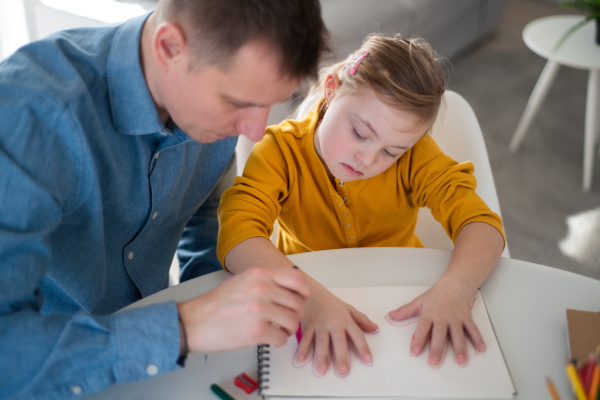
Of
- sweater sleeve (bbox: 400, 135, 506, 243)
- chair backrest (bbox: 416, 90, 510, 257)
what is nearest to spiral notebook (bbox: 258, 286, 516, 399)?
sweater sleeve (bbox: 400, 135, 506, 243)

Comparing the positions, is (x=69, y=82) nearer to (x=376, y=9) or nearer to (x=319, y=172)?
(x=319, y=172)

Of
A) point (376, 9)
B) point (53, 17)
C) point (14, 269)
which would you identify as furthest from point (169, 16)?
point (376, 9)

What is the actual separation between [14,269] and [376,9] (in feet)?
7.34

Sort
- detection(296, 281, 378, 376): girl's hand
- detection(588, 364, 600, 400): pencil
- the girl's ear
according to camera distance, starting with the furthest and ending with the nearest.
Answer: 1. the girl's ear
2. detection(296, 281, 378, 376): girl's hand
3. detection(588, 364, 600, 400): pencil

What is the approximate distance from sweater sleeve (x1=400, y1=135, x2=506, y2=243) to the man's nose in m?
0.40

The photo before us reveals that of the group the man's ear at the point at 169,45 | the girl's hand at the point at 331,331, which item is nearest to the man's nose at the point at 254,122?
the man's ear at the point at 169,45

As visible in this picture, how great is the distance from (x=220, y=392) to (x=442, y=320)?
0.31 m

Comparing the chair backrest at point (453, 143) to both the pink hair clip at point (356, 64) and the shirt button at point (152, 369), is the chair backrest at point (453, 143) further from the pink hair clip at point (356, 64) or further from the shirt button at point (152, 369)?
the shirt button at point (152, 369)

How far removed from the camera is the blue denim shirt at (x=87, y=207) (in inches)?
25.7

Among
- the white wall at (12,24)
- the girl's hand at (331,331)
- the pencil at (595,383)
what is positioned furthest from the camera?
the white wall at (12,24)

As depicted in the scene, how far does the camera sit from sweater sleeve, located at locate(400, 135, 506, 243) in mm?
1021

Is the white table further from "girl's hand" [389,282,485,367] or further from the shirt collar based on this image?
the shirt collar

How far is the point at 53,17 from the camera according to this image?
88.8 inches

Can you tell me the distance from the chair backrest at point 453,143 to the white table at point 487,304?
31cm
